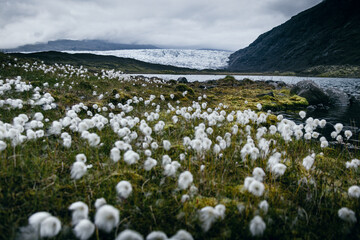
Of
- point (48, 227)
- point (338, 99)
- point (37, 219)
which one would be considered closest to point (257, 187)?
point (48, 227)

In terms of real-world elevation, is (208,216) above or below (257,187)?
below

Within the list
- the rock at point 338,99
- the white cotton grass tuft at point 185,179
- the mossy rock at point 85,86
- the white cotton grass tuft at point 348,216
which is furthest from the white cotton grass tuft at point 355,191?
the rock at point 338,99

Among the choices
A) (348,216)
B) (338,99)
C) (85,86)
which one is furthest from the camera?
(338,99)

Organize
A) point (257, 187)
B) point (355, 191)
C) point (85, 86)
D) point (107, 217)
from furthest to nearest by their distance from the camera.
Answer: point (85, 86) → point (355, 191) → point (257, 187) → point (107, 217)

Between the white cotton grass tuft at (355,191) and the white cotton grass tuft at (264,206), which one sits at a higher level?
the white cotton grass tuft at (355,191)

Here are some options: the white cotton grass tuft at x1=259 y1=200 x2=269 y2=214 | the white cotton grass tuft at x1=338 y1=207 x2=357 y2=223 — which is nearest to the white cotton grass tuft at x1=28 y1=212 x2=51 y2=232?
the white cotton grass tuft at x1=259 y1=200 x2=269 y2=214

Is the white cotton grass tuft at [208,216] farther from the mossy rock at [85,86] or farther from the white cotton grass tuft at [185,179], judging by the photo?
the mossy rock at [85,86]

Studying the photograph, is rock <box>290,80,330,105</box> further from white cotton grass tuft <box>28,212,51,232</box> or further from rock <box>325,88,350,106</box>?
white cotton grass tuft <box>28,212,51,232</box>

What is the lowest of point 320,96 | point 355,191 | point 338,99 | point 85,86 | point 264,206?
point 338,99

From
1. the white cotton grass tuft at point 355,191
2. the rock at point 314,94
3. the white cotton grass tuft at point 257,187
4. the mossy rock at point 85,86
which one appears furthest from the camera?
the rock at point 314,94

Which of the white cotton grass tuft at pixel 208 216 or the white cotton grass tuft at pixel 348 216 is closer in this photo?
the white cotton grass tuft at pixel 208 216

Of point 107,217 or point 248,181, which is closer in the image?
point 107,217

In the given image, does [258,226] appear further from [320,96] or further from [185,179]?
[320,96]

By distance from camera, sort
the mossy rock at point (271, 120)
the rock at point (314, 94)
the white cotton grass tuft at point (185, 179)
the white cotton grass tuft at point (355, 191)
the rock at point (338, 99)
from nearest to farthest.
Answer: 1. the white cotton grass tuft at point (185, 179)
2. the white cotton grass tuft at point (355, 191)
3. the mossy rock at point (271, 120)
4. the rock at point (314, 94)
5. the rock at point (338, 99)
